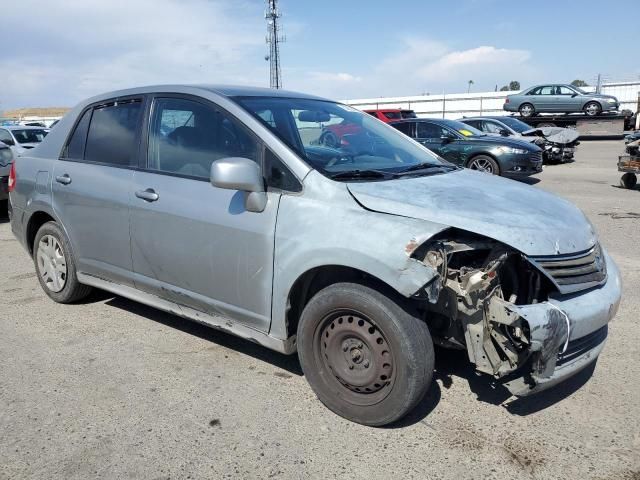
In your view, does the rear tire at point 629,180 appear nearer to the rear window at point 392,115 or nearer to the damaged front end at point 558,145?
the damaged front end at point 558,145

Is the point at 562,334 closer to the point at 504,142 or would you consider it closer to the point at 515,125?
the point at 504,142

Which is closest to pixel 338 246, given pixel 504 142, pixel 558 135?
pixel 504 142

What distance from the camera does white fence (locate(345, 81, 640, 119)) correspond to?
34.0m

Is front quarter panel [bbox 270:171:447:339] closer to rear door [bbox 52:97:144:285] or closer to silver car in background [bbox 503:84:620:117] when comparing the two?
rear door [bbox 52:97:144:285]

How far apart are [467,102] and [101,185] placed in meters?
37.6

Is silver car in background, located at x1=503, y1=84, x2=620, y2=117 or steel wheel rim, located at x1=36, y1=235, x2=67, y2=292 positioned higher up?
silver car in background, located at x1=503, y1=84, x2=620, y2=117

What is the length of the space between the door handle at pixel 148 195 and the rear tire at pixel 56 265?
1.18 metres

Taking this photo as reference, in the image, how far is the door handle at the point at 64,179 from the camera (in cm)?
430

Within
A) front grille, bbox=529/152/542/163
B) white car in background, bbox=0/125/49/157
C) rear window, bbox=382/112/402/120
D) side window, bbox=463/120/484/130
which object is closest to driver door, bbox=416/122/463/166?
front grille, bbox=529/152/542/163

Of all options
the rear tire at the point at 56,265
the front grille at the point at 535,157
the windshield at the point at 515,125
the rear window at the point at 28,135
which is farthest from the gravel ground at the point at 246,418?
the windshield at the point at 515,125

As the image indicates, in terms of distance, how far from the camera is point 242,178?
2.96 m

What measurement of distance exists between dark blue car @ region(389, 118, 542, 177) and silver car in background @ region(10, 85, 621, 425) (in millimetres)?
8347

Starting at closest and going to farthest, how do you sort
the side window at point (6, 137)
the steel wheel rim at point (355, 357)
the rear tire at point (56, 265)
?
the steel wheel rim at point (355, 357)
the rear tire at point (56, 265)
the side window at point (6, 137)

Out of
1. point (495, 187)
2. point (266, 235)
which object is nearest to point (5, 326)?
point (266, 235)
